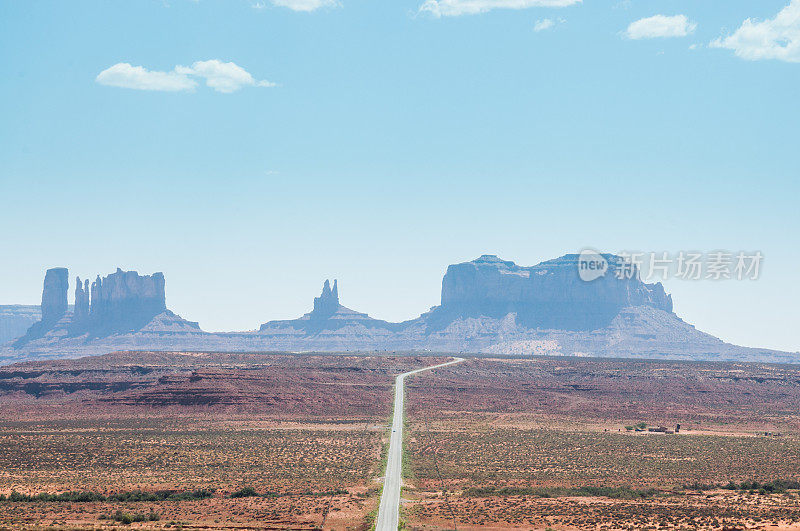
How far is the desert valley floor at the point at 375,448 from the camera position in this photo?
48.5 metres

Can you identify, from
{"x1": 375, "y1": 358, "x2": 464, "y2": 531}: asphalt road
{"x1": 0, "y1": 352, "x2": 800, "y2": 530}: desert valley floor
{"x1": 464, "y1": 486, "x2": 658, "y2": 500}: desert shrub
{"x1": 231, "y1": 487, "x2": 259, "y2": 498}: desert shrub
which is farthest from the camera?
{"x1": 464, "y1": 486, "x2": 658, "y2": 500}: desert shrub

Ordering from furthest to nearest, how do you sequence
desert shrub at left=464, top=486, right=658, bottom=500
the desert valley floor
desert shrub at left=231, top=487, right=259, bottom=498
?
1. desert shrub at left=464, top=486, right=658, bottom=500
2. desert shrub at left=231, top=487, right=259, bottom=498
3. the desert valley floor

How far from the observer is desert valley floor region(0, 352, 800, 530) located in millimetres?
48469

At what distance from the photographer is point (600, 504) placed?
2000 inches

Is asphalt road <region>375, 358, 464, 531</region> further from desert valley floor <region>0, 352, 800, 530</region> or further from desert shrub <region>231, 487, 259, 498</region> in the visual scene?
desert shrub <region>231, 487, 259, 498</region>

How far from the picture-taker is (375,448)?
2980 inches

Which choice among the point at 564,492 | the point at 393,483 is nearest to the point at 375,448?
the point at 393,483

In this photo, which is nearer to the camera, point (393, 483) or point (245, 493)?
point (245, 493)

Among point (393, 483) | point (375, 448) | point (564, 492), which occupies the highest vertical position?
point (393, 483)

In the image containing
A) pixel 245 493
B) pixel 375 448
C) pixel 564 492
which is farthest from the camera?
pixel 375 448

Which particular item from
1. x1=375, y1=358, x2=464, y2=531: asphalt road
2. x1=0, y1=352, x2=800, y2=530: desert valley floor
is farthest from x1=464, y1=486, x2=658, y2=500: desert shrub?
x1=375, y1=358, x2=464, y2=531: asphalt road

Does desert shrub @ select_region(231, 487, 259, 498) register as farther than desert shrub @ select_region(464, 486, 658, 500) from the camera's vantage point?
No

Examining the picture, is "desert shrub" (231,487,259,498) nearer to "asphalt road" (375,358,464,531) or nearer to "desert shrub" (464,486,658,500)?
"asphalt road" (375,358,464,531)

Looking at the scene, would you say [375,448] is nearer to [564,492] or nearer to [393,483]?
[393,483]
